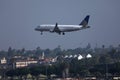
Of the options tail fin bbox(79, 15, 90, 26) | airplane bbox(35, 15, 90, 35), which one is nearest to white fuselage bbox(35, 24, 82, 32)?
airplane bbox(35, 15, 90, 35)

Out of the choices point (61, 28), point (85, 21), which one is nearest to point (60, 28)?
point (61, 28)

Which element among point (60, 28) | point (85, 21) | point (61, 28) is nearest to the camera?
point (60, 28)

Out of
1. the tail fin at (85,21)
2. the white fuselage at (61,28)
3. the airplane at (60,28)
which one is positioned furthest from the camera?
the white fuselage at (61,28)

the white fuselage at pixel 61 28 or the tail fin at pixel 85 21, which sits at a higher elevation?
the tail fin at pixel 85 21

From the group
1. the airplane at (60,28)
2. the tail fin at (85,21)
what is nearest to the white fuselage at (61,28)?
the airplane at (60,28)

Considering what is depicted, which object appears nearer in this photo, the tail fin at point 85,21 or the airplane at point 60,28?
the airplane at point 60,28

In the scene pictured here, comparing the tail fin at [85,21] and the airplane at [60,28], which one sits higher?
the tail fin at [85,21]

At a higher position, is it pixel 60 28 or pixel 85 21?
pixel 85 21

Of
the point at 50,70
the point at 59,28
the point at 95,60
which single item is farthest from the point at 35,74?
the point at 95,60

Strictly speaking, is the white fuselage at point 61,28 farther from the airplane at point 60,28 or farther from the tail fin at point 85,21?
the tail fin at point 85,21

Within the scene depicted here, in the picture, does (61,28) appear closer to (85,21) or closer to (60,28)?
(60,28)

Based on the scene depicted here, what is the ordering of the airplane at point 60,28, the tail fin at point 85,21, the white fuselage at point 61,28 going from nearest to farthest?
the airplane at point 60,28 → the tail fin at point 85,21 → the white fuselage at point 61,28

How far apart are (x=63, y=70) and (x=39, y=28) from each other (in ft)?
34.8

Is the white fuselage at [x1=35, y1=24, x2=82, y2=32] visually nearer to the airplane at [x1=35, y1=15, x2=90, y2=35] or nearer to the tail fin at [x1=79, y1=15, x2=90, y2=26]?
the airplane at [x1=35, y1=15, x2=90, y2=35]
